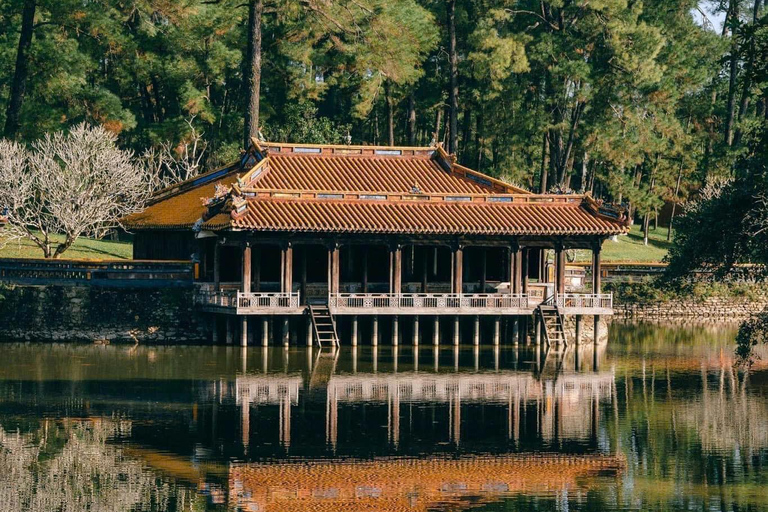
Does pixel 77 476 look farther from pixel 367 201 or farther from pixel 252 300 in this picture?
pixel 367 201

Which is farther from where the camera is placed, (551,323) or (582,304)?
(551,323)

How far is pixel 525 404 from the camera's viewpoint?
1850 inches

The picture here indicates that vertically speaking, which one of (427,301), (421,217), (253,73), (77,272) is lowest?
(427,301)

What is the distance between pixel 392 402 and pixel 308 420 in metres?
4.25

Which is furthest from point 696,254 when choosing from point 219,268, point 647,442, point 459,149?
point 459,149

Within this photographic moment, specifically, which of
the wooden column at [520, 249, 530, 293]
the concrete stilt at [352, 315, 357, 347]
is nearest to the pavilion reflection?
the concrete stilt at [352, 315, 357, 347]

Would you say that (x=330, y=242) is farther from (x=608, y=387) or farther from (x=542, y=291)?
(x=608, y=387)

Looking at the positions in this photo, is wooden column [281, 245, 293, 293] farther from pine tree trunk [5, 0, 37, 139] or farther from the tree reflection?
pine tree trunk [5, 0, 37, 139]

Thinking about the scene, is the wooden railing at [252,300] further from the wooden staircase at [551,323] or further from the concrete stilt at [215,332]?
the wooden staircase at [551,323]

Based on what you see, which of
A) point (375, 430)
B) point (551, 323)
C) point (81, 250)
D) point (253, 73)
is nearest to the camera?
point (375, 430)

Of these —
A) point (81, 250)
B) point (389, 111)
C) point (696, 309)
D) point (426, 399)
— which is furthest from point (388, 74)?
point (426, 399)

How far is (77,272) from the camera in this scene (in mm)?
61125

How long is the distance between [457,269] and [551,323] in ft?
14.9

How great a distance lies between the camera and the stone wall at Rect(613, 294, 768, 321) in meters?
80.7
